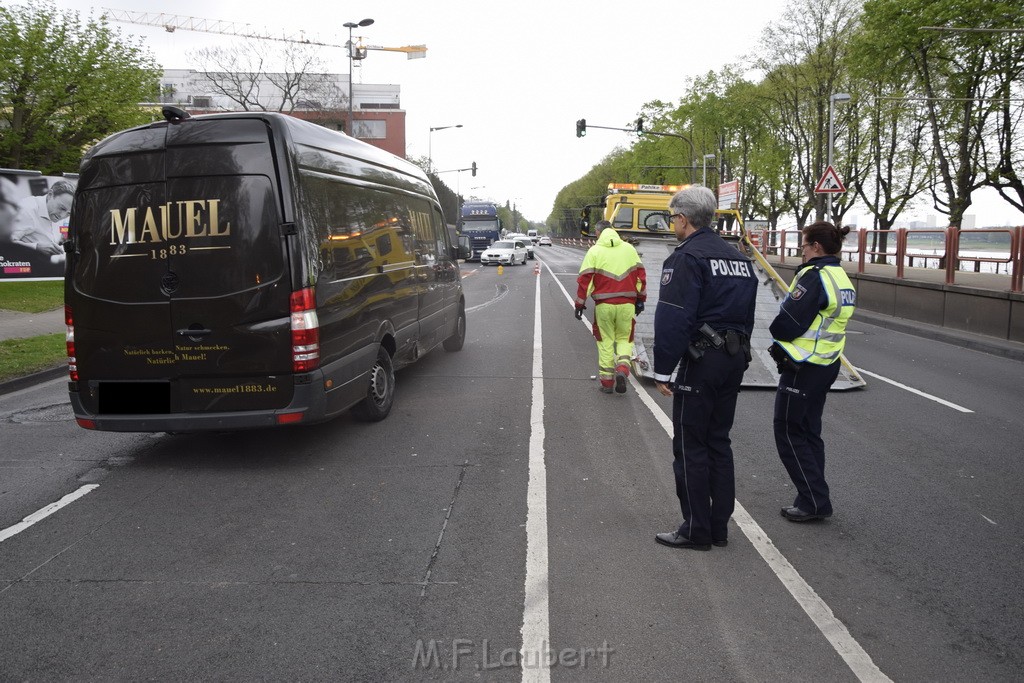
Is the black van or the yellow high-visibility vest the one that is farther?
the black van

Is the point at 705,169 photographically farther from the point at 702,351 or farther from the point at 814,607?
the point at 814,607

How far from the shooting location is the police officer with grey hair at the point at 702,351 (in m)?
4.09

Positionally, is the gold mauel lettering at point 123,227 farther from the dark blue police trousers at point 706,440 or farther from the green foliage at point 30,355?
the green foliage at point 30,355

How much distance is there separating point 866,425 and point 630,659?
498 cm

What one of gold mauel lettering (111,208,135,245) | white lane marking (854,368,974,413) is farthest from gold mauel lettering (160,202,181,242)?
white lane marking (854,368,974,413)

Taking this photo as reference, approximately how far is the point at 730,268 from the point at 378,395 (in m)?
3.99

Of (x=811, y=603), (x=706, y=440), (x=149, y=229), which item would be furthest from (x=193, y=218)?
(x=811, y=603)

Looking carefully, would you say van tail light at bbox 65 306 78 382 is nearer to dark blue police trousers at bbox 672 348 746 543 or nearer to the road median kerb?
the road median kerb

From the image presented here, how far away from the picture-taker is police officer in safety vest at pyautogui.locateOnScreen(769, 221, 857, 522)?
4555 mm

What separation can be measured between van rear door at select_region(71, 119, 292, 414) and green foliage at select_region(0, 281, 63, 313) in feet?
42.5

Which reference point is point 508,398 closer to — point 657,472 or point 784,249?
A: point 657,472

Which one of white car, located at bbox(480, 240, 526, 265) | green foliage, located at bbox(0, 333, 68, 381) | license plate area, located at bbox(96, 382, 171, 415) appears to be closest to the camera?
license plate area, located at bbox(96, 382, 171, 415)

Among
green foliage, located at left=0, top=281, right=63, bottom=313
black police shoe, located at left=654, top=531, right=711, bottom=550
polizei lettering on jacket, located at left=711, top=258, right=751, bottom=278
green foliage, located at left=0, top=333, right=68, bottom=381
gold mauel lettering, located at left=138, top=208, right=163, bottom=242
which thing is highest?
gold mauel lettering, located at left=138, top=208, right=163, bottom=242

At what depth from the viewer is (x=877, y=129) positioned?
43.6m
